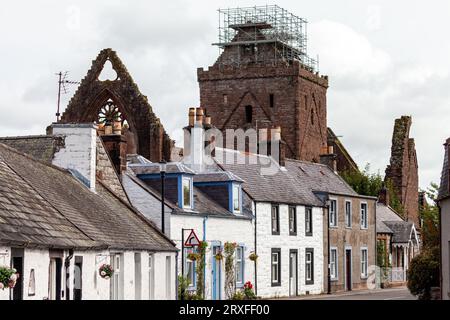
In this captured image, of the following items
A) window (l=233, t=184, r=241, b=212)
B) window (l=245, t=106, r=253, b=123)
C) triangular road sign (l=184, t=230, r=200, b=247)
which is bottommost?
triangular road sign (l=184, t=230, r=200, b=247)

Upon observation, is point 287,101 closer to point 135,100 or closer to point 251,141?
point 251,141

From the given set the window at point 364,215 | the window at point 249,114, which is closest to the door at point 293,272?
the window at point 364,215

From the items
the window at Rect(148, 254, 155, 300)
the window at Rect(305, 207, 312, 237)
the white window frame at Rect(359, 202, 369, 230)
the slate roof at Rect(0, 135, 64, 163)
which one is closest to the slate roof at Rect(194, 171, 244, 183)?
the window at Rect(305, 207, 312, 237)

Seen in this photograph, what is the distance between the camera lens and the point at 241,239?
2172 inches

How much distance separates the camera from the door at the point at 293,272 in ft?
200

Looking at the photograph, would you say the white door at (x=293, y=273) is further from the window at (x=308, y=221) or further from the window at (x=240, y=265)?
the window at (x=240, y=265)

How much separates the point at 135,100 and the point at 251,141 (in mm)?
24491

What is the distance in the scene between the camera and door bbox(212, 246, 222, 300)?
52.1 m

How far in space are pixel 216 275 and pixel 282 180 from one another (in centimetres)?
1224

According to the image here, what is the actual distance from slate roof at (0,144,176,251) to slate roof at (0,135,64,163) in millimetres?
1995

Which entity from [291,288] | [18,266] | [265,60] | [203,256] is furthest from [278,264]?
[265,60]

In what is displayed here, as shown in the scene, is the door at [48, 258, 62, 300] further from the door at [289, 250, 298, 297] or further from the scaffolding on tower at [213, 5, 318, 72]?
the scaffolding on tower at [213, 5, 318, 72]

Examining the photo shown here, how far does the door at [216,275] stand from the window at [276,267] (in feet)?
21.9

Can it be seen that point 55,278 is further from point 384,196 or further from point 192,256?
point 384,196
